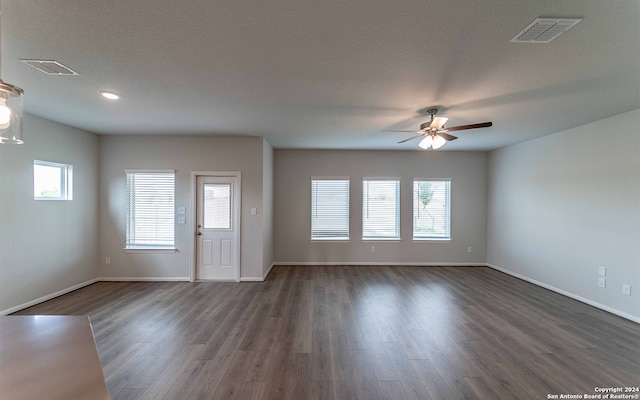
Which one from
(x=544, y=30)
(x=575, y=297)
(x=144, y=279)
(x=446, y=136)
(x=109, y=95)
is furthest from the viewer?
(x=144, y=279)

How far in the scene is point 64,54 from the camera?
7.36 ft

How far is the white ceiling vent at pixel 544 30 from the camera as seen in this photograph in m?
1.79

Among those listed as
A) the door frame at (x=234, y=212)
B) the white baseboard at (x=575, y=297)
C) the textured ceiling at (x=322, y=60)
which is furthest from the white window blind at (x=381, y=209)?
the door frame at (x=234, y=212)

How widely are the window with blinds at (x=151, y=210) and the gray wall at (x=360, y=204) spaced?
2.21 meters

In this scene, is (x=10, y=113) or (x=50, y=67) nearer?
(x=10, y=113)

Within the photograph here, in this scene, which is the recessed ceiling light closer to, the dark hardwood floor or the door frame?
the door frame

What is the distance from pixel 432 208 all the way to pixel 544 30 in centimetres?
492

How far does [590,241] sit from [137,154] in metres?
7.74

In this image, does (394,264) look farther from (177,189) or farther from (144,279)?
(144,279)

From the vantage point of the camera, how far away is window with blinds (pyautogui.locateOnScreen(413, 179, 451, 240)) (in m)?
6.43

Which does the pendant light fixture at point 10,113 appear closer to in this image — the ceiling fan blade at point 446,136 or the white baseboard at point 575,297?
the ceiling fan blade at point 446,136

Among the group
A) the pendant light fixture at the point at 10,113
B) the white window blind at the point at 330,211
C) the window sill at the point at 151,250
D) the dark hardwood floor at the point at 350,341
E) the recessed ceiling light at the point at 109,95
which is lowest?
the dark hardwood floor at the point at 350,341

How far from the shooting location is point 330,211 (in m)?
6.41

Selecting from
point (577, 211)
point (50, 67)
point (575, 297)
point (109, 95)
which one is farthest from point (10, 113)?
point (575, 297)
